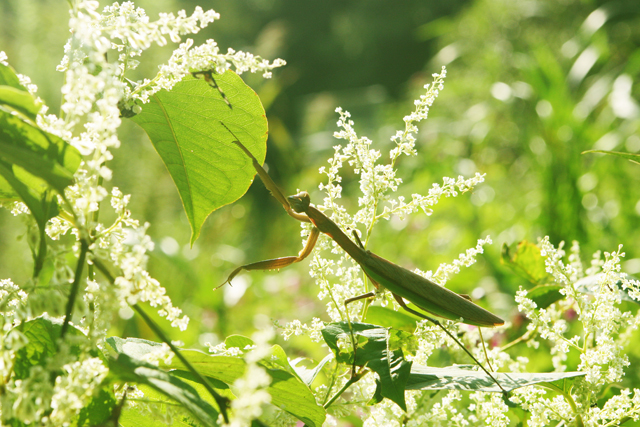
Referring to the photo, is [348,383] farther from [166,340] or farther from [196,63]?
[196,63]

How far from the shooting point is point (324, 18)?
12.4 metres

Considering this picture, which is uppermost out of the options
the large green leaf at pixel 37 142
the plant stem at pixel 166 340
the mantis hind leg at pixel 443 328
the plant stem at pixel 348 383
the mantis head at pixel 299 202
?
the mantis head at pixel 299 202

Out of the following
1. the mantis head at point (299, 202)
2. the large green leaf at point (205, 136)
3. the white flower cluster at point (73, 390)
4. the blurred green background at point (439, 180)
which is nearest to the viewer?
the white flower cluster at point (73, 390)

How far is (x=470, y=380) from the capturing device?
0.45m

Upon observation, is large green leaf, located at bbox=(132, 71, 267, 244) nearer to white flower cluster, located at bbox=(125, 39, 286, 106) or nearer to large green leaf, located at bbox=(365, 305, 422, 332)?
white flower cluster, located at bbox=(125, 39, 286, 106)

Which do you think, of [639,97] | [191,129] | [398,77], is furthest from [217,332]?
[398,77]

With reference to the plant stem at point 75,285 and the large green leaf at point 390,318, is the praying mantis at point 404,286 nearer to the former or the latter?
the large green leaf at point 390,318

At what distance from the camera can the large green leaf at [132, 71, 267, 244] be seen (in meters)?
0.52

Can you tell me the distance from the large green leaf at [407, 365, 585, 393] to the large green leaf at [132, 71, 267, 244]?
0.28 metres

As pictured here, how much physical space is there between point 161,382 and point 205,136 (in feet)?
0.98

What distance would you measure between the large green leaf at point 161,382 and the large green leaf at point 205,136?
23cm

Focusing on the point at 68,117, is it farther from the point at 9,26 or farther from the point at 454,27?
the point at 454,27

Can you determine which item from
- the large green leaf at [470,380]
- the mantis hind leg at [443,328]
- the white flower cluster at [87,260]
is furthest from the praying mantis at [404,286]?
the white flower cluster at [87,260]

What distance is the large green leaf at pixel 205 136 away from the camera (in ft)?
1.70
